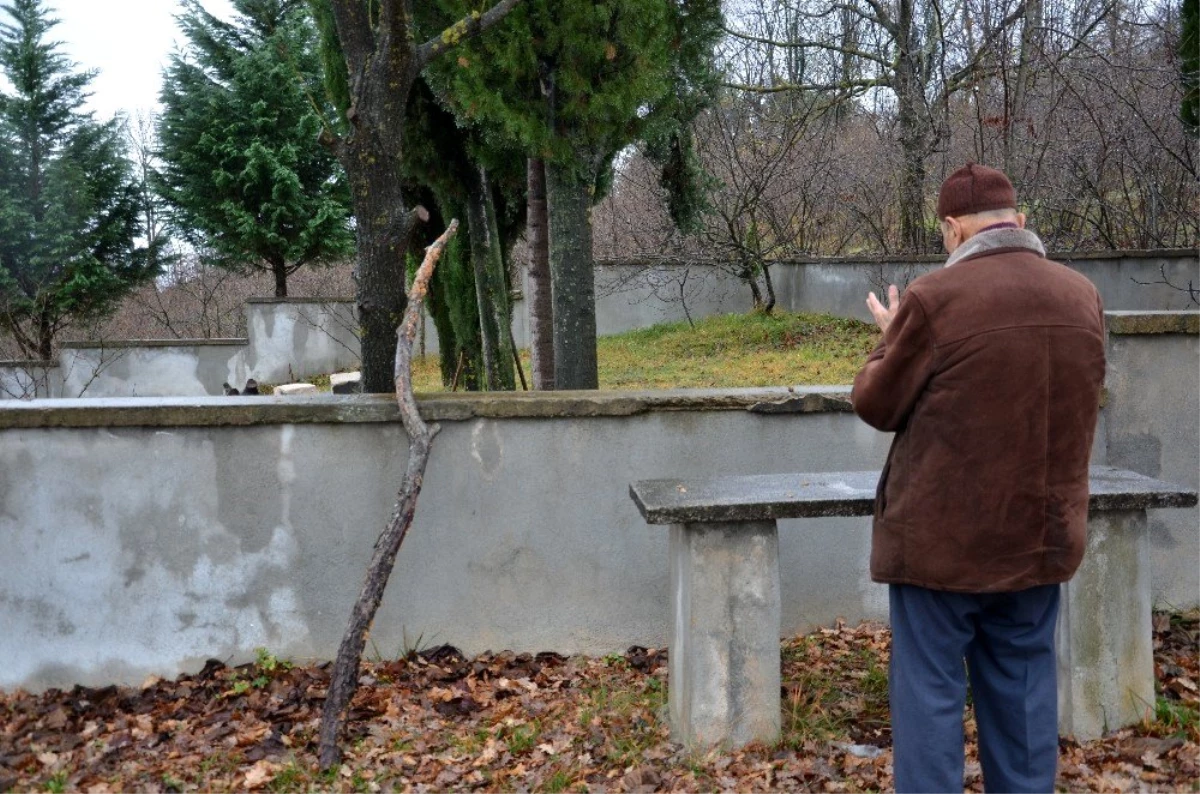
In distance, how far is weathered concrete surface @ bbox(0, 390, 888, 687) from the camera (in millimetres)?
4637

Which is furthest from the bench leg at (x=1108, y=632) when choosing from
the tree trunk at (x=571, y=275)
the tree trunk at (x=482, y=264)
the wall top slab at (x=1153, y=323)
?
the tree trunk at (x=482, y=264)

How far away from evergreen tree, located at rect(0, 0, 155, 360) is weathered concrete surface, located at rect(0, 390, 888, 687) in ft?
51.8

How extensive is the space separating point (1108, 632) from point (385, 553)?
2733 millimetres

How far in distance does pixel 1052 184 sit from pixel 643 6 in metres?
8.27

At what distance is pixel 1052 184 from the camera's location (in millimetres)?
12688

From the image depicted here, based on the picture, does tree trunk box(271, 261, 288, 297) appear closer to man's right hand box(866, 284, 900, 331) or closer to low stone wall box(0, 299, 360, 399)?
low stone wall box(0, 299, 360, 399)

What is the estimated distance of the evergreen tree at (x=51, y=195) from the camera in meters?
19.0

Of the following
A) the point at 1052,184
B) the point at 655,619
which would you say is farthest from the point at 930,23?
the point at 655,619

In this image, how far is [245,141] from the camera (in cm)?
1855

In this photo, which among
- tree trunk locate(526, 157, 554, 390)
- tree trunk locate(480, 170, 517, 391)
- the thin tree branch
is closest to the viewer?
the thin tree branch

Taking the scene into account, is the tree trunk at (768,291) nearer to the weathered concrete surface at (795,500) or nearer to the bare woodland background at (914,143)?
the bare woodland background at (914,143)

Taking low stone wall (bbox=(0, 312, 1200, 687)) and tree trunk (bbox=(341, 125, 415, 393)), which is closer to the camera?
low stone wall (bbox=(0, 312, 1200, 687))

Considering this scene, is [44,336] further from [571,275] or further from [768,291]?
[571,275]

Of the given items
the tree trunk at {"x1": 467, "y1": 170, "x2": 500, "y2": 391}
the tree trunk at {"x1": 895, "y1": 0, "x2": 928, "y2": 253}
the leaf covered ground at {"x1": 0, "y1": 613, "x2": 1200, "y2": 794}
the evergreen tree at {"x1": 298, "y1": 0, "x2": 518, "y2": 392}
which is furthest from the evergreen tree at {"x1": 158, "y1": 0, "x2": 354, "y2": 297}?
the leaf covered ground at {"x1": 0, "y1": 613, "x2": 1200, "y2": 794}
